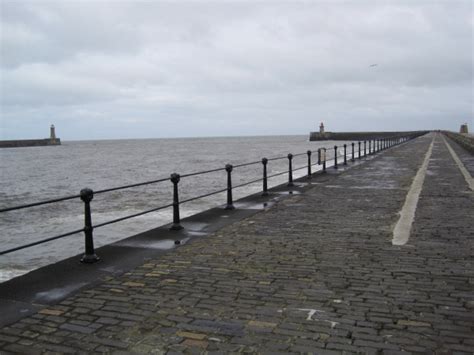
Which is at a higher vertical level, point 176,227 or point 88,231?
point 88,231

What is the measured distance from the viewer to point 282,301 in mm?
5148

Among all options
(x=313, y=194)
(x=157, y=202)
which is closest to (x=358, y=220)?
(x=313, y=194)

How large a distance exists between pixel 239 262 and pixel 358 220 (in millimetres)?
4232

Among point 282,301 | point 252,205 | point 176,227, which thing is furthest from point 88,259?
point 252,205

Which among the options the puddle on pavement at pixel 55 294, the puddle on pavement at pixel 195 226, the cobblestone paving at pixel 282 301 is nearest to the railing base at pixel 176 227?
the puddle on pavement at pixel 195 226

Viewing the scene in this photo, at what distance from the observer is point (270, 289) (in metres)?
5.55

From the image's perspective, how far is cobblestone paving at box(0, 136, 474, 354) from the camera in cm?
416

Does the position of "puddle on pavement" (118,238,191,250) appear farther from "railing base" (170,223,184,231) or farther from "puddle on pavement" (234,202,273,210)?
"puddle on pavement" (234,202,273,210)

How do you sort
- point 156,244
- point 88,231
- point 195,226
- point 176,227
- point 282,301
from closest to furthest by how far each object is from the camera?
point 282,301, point 88,231, point 156,244, point 176,227, point 195,226

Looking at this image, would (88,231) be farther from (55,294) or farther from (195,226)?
(195,226)

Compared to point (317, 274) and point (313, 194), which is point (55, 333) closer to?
point (317, 274)

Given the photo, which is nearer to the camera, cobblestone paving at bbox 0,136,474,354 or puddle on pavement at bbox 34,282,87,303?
cobblestone paving at bbox 0,136,474,354

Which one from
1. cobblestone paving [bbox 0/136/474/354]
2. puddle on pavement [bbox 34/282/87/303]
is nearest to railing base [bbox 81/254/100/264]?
cobblestone paving [bbox 0/136/474/354]

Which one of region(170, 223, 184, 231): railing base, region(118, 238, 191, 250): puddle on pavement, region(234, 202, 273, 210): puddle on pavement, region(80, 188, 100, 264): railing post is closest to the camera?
region(80, 188, 100, 264): railing post
